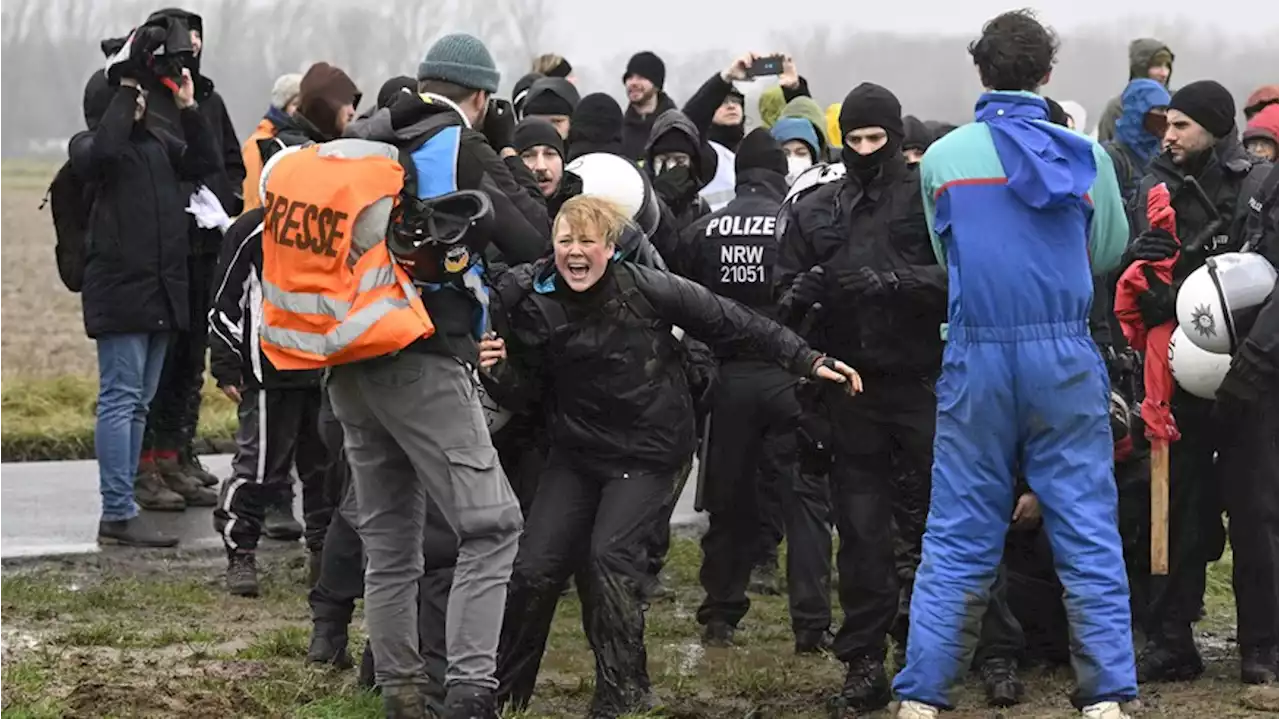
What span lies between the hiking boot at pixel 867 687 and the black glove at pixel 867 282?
4.30 ft

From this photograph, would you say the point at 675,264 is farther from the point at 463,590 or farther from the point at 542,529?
the point at 463,590

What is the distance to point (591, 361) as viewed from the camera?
6848mm

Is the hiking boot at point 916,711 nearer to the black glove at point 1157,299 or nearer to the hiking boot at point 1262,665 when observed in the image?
the hiking boot at point 1262,665

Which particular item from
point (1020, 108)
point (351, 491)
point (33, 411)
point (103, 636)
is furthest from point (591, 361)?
point (33, 411)

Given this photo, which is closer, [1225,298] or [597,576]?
[597,576]

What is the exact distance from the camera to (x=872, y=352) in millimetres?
7070

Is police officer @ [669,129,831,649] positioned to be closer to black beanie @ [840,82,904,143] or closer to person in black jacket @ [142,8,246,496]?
black beanie @ [840,82,904,143]

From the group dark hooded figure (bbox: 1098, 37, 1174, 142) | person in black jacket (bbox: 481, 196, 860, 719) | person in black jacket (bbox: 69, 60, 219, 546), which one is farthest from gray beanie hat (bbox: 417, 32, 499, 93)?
dark hooded figure (bbox: 1098, 37, 1174, 142)

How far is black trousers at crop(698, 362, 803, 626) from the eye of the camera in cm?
848

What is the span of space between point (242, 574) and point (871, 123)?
12.2 ft

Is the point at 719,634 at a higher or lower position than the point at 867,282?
lower

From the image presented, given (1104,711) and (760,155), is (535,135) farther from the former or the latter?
(1104,711)

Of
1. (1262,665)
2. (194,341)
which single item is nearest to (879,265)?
(1262,665)

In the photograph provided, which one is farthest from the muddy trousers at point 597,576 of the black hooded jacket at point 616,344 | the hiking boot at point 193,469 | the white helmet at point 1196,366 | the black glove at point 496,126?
the hiking boot at point 193,469
